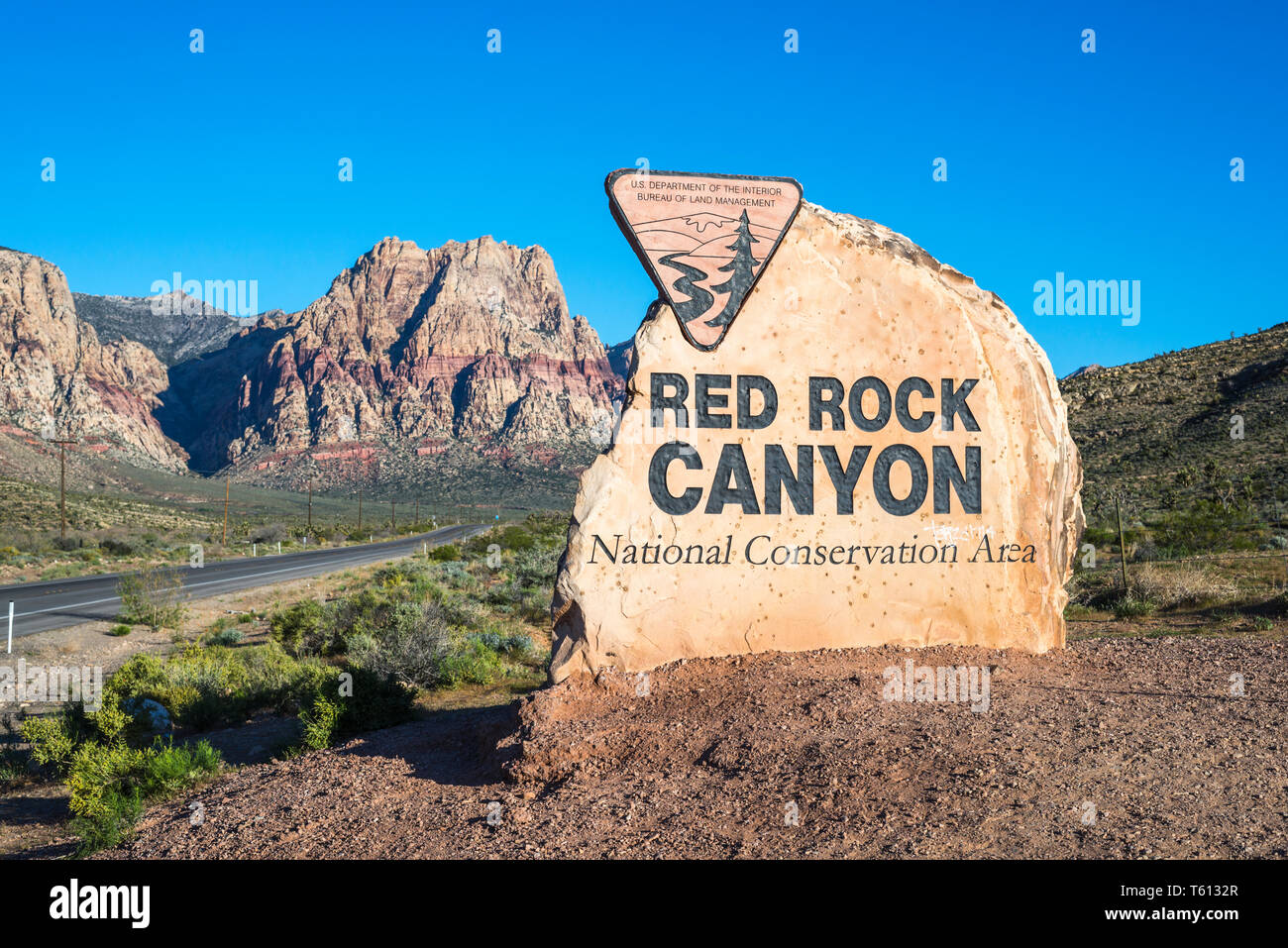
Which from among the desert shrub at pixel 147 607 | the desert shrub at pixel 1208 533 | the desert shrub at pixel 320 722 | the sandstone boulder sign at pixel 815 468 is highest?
the sandstone boulder sign at pixel 815 468

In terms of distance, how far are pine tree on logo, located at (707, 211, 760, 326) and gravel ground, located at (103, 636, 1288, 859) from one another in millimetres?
2851

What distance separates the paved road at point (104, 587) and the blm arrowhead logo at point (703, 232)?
14.9m

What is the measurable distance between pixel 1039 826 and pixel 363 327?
186 metres

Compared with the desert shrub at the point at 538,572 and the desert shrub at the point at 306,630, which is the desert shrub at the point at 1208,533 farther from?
the desert shrub at the point at 306,630

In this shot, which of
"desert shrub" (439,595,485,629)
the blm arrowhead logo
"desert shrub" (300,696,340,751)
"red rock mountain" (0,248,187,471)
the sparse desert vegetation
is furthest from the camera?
"red rock mountain" (0,248,187,471)

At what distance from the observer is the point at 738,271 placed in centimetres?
724

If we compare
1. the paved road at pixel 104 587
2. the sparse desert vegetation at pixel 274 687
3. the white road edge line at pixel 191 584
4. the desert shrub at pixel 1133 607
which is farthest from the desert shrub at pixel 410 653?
the white road edge line at pixel 191 584

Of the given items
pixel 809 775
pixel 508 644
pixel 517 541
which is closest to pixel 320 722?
pixel 809 775

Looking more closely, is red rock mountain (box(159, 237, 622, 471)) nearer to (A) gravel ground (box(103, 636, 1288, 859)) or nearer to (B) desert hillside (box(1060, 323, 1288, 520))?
(B) desert hillside (box(1060, 323, 1288, 520))

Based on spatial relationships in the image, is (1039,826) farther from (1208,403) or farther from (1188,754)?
(1208,403)

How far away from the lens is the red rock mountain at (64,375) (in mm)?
113500

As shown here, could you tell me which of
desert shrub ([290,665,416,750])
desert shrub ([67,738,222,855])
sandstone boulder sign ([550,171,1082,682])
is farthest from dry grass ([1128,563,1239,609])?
desert shrub ([67,738,222,855])

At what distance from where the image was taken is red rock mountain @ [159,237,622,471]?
482ft
